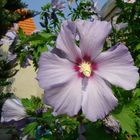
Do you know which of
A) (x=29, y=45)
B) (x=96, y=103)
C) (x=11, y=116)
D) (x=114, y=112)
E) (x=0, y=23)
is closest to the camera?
(x=96, y=103)

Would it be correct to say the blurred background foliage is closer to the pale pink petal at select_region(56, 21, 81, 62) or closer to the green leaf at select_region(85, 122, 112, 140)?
the green leaf at select_region(85, 122, 112, 140)

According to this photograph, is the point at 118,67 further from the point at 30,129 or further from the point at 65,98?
the point at 30,129

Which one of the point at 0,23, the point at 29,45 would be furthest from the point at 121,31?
the point at 0,23

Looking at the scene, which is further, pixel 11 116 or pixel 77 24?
pixel 11 116

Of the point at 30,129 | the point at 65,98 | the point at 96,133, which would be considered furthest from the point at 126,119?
the point at 30,129

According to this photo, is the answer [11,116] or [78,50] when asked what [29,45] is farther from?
[78,50]
